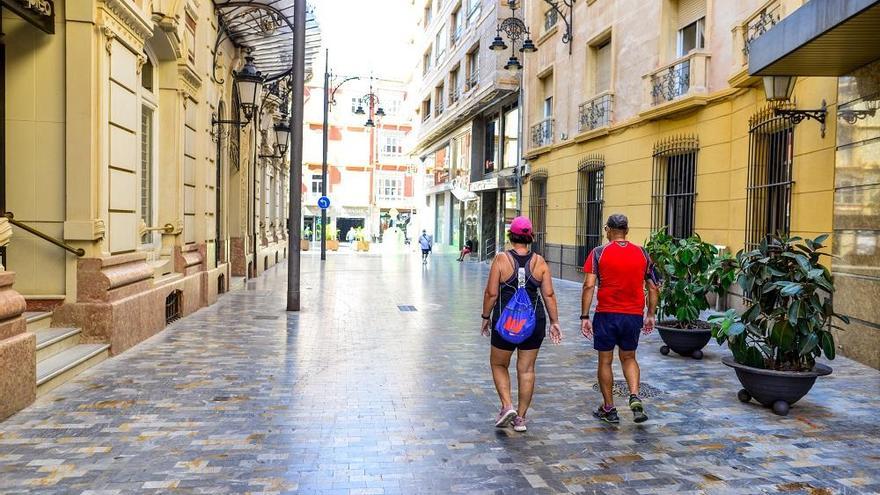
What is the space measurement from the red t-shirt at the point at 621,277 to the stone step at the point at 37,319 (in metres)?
5.55

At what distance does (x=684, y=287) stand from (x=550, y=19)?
15.1 meters

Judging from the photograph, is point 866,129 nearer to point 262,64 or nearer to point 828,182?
point 828,182

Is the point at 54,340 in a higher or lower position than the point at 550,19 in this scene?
lower

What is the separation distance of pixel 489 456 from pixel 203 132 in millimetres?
9424

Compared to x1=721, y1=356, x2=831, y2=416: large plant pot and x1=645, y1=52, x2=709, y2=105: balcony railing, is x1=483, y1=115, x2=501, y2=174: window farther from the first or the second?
x1=721, y1=356, x2=831, y2=416: large plant pot

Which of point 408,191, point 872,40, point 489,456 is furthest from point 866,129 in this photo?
point 408,191

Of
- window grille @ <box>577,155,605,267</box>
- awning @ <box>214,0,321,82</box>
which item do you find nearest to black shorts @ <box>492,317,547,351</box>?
awning @ <box>214,0,321,82</box>

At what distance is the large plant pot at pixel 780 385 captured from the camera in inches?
223

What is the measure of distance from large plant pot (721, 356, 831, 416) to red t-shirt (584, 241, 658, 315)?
1.32 metres

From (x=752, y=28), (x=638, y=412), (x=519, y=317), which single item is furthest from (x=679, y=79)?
(x=519, y=317)

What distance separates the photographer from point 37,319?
682 centimetres

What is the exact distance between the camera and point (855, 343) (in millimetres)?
7820

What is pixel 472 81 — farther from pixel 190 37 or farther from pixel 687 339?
pixel 687 339

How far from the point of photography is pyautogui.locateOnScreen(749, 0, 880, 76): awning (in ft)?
20.4
